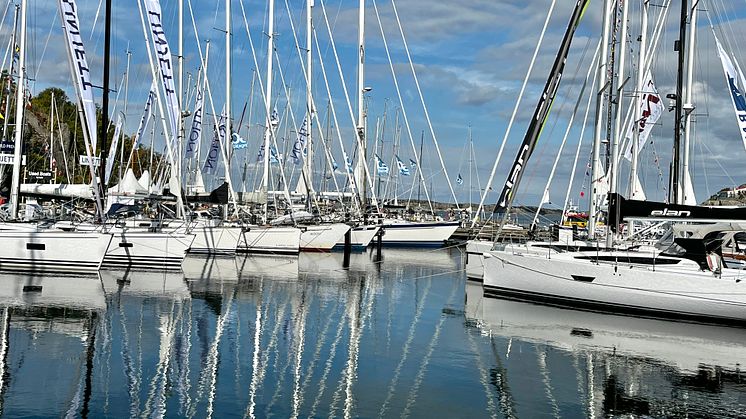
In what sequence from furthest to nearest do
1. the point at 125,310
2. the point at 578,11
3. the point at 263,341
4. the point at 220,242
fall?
the point at 220,242, the point at 578,11, the point at 125,310, the point at 263,341

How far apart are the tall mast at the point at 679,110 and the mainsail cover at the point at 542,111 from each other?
6.38m

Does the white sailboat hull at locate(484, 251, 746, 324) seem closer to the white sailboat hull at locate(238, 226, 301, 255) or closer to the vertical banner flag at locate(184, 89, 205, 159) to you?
the white sailboat hull at locate(238, 226, 301, 255)

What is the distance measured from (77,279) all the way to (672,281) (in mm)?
20575

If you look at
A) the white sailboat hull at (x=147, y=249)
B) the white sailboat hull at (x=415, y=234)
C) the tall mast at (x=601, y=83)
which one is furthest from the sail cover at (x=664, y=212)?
the white sailboat hull at (x=415, y=234)

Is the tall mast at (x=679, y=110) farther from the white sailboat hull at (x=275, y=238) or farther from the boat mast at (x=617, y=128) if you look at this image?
the white sailboat hull at (x=275, y=238)

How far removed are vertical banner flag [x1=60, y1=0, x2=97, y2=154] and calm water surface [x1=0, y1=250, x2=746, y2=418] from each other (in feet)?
20.7

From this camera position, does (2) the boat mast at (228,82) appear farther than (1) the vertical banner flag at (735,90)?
Yes

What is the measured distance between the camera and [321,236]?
4909 cm

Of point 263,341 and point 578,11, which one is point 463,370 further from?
point 578,11

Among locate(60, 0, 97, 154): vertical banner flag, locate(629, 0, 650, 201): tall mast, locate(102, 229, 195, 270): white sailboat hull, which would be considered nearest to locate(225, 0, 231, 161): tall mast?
locate(102, 229, 195, 270): white sailboat hull

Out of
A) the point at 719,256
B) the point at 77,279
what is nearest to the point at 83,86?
the point at 77,279

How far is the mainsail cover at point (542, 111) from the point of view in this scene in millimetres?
27375

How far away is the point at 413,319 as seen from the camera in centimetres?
2411

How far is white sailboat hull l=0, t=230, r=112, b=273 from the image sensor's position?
30.9 m
